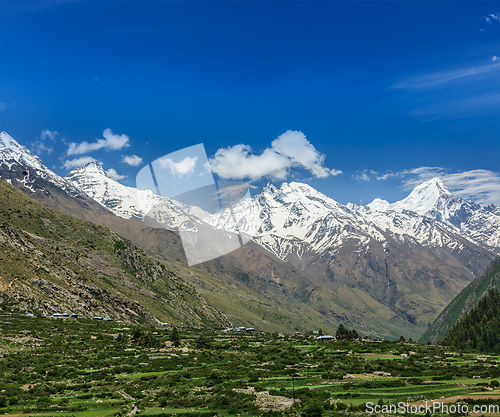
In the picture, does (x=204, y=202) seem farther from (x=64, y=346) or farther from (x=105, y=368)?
(x=64, y=346)

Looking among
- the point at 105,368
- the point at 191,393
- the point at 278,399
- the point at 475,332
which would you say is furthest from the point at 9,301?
the point at 475,332

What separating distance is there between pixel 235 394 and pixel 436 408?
1617 cm

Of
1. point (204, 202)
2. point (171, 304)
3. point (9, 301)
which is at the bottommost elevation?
point (171, 304)

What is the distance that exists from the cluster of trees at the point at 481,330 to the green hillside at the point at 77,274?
100754mm

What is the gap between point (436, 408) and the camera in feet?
86.5

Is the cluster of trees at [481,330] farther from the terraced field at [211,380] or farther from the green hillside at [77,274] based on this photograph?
the green hillside at [77,274]

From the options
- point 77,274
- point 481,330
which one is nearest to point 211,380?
point 481,330

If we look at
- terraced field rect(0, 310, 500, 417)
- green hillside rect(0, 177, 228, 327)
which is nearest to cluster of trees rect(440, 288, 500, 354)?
terraced field rect(0, 310, 500, 417)

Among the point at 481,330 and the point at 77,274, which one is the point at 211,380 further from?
the point at 77,274

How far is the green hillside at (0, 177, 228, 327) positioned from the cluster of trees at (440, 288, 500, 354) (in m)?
101

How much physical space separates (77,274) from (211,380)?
324ft

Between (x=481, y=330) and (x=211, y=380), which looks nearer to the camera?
(x=211, y=380)

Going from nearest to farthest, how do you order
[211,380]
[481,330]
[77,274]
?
[211,380], [481,330], [77,274]

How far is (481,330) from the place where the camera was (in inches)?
3880
